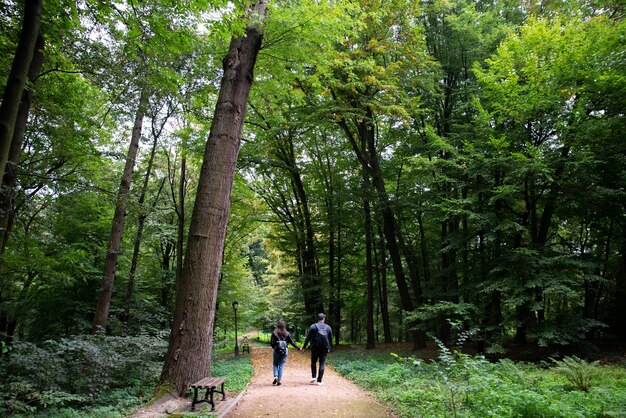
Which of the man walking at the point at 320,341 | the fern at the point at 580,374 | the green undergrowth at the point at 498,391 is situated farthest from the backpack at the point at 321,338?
the fern at the point at 580,374

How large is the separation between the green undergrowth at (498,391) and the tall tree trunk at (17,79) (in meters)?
5.14

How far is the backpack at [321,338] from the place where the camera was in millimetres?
8000

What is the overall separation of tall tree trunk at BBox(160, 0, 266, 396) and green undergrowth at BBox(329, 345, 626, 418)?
297cm

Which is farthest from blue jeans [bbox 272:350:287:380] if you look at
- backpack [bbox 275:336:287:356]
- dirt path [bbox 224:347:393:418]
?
dirt path [bbox 224:347:393:418]

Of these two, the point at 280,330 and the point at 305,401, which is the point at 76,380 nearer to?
the point at 280,330

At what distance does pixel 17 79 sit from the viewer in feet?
10.6

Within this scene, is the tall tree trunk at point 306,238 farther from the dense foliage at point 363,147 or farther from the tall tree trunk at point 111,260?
the tall tree trunk at point 111,260

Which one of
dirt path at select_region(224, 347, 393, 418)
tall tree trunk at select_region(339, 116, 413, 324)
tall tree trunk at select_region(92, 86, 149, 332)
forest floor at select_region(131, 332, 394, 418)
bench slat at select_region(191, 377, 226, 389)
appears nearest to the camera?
forest floor at select_region(131, 332, 394, 418)

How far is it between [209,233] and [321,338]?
395cm

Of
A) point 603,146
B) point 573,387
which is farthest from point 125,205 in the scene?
point 603,146

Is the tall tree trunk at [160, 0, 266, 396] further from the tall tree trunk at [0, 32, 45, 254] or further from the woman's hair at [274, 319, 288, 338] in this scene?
the tall tree trunk at [0, 32, 45, 254]

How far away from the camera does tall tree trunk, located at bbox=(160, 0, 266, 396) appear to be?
17.4 feet

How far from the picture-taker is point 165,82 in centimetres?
572

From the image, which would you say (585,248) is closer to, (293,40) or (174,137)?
(293,40)
